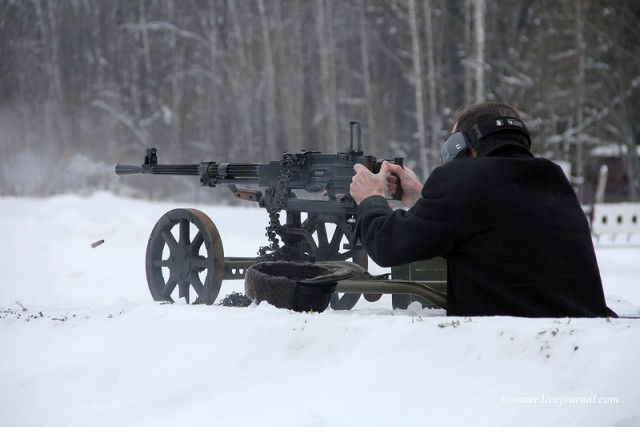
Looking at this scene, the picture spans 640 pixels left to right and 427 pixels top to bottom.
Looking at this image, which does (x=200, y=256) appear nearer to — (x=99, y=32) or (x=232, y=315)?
(x=232, y=315)

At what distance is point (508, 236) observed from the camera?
3107 mm

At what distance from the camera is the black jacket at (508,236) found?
122 inches

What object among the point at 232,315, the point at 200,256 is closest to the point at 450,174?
the point at 232,315

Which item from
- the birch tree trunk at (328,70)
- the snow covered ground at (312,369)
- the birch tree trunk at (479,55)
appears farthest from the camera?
the birch tree trunk at (328,70)

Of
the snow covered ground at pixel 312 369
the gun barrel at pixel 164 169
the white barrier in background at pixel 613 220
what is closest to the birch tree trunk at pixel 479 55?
the white barrier in background at pixel 613 220

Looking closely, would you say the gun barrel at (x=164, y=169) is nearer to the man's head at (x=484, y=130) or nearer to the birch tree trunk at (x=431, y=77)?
the man's head at (x=484, y=130)

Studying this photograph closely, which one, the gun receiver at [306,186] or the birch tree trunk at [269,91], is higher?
the birch tree trunk at [269,91]

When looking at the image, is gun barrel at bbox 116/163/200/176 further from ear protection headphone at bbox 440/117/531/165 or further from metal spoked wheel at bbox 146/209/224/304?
ear protection headphone at bbox 440/117/531/165

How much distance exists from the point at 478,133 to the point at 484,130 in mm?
38

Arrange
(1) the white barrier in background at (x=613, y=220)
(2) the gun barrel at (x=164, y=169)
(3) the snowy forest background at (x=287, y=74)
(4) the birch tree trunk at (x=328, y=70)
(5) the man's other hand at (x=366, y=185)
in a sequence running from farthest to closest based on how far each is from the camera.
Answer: (3) the snowy forest background at (x=287, y=74)
(4) the birch tree trunk at (x=328, y=70)
(1) the white barrier in background at (x=613, y=220)
(2) the gun barrel at (x=164, y=169)
(5) the man's other hand at (x=366, y=185)

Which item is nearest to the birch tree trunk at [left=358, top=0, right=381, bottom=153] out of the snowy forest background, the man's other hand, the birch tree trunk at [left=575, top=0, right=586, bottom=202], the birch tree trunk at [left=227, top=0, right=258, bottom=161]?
the snowy forest background

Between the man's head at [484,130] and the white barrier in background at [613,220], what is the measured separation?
40.0ft

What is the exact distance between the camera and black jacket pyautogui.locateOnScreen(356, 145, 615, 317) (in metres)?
3.10

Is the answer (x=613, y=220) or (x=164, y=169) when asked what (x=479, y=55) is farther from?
(x=164, y=169)
